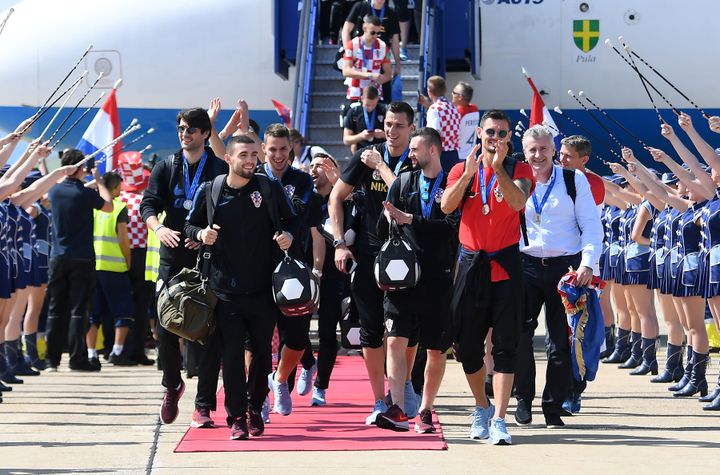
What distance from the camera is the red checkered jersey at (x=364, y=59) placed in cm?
1319

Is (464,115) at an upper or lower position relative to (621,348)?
upper

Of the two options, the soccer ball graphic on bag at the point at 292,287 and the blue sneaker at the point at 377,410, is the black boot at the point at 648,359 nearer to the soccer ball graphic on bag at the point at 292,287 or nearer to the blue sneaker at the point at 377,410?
the blue sneaker at the point at 377,410

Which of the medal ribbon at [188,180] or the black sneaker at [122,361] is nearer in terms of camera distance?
the medal ribbon at [188,180]

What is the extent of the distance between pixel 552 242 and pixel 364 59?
5942 mm

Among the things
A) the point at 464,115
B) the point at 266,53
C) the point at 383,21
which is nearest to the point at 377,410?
the point at 464,115

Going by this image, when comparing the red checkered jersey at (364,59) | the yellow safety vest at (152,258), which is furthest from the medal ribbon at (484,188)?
the red checkered jersey at (364,59)

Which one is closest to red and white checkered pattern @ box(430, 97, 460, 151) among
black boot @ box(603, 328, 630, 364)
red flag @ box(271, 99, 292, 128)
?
black boot @ box(603, 328, 630, 364)

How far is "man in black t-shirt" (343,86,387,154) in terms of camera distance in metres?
11.8

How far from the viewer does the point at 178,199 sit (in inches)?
296

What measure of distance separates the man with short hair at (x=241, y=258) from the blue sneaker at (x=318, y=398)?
1.71 metres

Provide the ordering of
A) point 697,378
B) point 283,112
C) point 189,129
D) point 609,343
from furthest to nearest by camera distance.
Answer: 1. point 283,112
2. point 609,343
3. point 697,378
4. point 189,129

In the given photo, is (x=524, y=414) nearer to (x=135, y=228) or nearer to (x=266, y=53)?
(x=135, y=228)

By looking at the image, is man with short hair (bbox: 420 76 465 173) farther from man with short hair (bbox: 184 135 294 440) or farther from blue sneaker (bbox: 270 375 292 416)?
man with short hair (bbox: 184 135 294 440)

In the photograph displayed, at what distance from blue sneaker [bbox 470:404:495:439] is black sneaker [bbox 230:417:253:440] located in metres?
1.30
